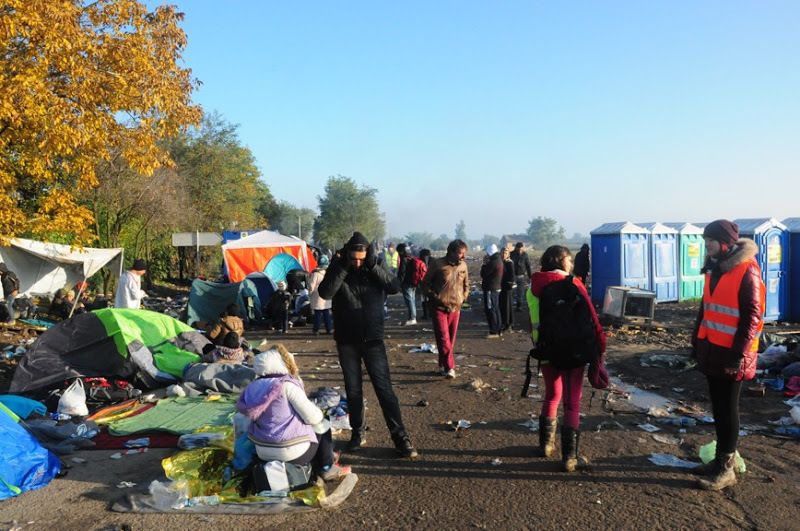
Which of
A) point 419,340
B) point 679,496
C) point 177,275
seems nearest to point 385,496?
point 679,496

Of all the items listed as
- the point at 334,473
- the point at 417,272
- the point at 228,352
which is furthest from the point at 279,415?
the point at 417,272

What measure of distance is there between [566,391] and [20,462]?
4.30 m

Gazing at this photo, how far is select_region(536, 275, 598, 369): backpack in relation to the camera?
4.62 metres

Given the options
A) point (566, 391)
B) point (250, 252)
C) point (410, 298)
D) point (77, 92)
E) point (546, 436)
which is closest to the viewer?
point (566, 391)

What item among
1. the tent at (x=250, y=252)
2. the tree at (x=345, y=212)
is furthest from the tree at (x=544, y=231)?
the tent at (x=250, y=252)

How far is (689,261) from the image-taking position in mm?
16500

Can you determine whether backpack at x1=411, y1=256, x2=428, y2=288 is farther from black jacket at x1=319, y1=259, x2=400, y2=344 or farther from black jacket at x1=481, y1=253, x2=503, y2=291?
black jacket at x1=319, y1=259, x2=400, y2=344

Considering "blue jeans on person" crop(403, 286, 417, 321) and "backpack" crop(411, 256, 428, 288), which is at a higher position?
"backpack" crop(411, 256, 428, 288)

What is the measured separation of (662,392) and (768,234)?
7.68 meters

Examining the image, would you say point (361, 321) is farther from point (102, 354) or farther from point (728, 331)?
point (102, 354)

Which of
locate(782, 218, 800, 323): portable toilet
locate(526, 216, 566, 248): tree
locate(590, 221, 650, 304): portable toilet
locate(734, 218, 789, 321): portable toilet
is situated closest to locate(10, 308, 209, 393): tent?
locate(590, 221, 650, 304): portable toilet

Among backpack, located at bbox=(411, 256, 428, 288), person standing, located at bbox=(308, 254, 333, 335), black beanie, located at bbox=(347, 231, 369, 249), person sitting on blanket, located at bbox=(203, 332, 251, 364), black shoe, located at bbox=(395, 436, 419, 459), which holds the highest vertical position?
black beanie, located at bbox=(347, 231, 369, 249)

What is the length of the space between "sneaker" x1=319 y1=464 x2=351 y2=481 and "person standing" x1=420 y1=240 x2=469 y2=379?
337cm

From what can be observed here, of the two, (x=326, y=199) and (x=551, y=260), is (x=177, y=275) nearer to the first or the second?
(x=551, y=260)
